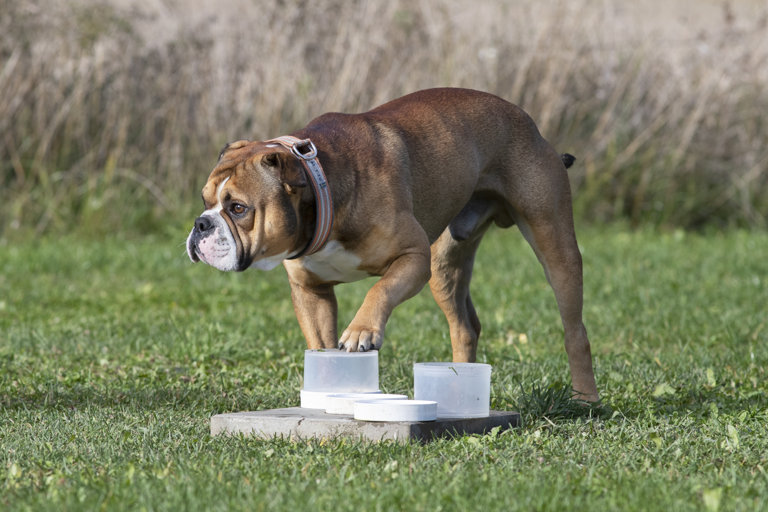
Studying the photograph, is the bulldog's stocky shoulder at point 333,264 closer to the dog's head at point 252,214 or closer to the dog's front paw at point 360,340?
the dog's head at point 252,214

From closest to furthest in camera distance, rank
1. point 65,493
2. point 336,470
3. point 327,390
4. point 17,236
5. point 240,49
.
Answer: point 65,493, point 336,470, point 327,390, point 17,236, point 240,49

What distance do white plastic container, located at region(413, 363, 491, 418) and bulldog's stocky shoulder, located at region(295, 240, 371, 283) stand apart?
0.50 meters

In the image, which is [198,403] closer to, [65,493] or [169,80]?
[65,493]

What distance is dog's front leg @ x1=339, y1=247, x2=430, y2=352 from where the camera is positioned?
3.85 meters

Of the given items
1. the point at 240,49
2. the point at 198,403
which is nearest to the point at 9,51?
the point at 240,49

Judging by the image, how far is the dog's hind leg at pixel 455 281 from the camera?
5164 millimetres

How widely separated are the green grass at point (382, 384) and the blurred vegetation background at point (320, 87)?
1208 mm

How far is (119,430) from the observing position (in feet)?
13.2

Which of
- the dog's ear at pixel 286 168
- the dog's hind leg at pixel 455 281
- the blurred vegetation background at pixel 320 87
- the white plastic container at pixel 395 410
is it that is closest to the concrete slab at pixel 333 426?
the white plastic container at pixel 395 410

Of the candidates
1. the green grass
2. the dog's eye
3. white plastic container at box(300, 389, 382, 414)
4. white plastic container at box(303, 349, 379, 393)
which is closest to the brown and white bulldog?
the dog's eye

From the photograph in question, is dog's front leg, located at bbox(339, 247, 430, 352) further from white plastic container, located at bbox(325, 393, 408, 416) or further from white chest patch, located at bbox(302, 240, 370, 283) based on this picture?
white plastic container, located at bbox(325, 393, 408, 416)

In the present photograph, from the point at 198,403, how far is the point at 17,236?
620 centimetres

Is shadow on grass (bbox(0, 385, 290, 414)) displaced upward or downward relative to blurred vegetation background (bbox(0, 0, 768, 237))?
downward

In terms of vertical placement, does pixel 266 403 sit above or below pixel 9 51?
below
